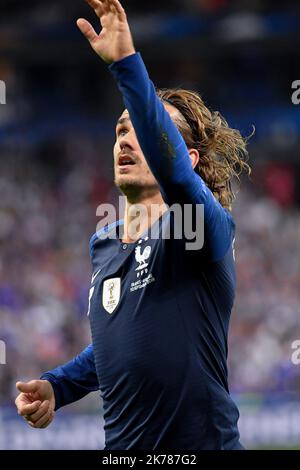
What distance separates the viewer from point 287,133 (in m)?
19.3

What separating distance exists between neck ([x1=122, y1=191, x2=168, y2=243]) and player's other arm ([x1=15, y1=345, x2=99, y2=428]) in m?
0.69

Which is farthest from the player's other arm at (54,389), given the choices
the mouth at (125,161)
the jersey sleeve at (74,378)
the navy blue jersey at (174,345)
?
the mouth at (125,161)

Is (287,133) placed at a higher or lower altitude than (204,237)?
higher

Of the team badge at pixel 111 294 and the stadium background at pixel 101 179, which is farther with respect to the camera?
the stadium background at pixel 101 179

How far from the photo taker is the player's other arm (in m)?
3.79

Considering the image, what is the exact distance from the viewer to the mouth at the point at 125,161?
369cm

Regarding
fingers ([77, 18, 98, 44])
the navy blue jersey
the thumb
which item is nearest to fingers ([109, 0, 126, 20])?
fingers ([77, 18, 98, 44])

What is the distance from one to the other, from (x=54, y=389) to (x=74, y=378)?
0.14 metres

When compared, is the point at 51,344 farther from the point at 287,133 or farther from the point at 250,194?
the point at 287,133

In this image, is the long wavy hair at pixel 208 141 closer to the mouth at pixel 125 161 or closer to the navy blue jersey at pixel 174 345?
the mouth at pixel 125 161

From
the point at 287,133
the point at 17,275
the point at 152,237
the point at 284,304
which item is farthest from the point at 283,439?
the point at 287,133

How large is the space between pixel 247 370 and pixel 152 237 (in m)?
9.37

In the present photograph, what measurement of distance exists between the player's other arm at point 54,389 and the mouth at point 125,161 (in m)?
0.94

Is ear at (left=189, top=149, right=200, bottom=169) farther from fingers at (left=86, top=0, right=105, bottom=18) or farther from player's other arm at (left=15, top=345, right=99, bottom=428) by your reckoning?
player's other arm at (left=15, top=345, right=99, bottom=428)
